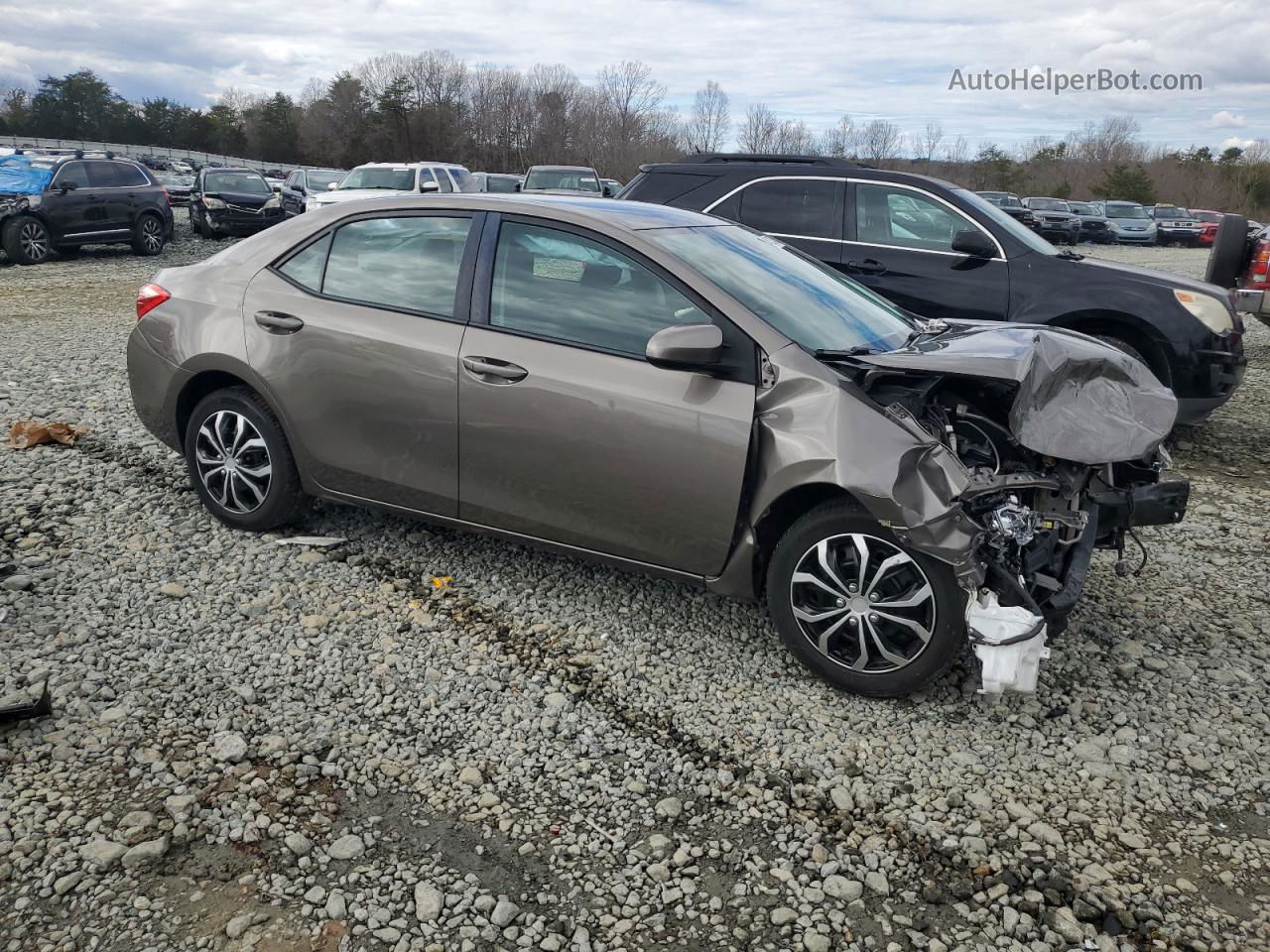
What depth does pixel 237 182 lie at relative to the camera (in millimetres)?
22453

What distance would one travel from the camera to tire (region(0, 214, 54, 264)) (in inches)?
655

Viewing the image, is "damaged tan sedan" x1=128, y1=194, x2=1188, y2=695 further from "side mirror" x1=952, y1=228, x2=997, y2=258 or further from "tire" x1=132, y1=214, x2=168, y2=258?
"tire" x1=132, y1=214, x2=168, y2=258

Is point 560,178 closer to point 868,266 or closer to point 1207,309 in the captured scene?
point 868,266

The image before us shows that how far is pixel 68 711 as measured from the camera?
138 inches

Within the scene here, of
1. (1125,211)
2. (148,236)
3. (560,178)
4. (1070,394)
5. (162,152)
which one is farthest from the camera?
(162,152)

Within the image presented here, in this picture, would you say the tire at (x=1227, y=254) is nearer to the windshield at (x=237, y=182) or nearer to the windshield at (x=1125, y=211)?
the windshield at (x=237, y=182)

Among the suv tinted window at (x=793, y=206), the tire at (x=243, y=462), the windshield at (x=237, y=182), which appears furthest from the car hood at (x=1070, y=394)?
the windshield at (x=237, y=182)

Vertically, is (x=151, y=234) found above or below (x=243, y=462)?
below

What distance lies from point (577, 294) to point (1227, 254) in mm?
8326

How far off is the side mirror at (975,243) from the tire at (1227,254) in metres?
3.77

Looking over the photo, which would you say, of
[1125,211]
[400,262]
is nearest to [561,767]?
[400,262]

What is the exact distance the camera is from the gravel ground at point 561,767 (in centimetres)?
270

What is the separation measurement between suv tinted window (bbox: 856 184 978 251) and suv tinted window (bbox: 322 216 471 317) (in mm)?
4158

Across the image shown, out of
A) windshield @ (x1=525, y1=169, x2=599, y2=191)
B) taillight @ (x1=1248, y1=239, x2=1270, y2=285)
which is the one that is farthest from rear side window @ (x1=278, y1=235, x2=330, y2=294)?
Result: windshield @ (x1=525, y1=169, x2=599, y2=191)
